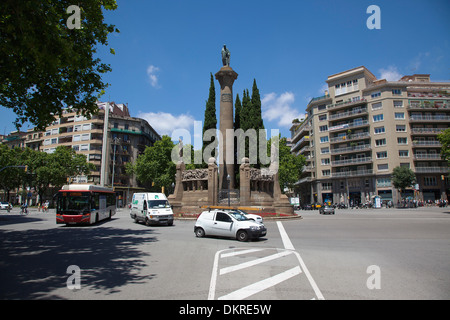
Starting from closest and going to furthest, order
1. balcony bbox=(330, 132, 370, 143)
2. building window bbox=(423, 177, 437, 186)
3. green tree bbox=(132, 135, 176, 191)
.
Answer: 1. building window bbox=(423, 177, 437, 186)
2. green tree bbox=(132, 135, 176, 191)
3. balcony bbox=(330, 132, 370, 143)

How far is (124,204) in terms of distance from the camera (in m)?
68.0

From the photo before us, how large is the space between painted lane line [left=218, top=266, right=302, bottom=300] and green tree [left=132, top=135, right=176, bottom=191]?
5062 centimetres

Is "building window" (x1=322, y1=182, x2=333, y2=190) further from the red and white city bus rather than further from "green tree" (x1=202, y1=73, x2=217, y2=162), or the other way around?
the red and white city bus

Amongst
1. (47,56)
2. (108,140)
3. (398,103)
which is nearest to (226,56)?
(47,56)

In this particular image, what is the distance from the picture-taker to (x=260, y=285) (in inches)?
237

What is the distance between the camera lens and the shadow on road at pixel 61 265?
5965 mm

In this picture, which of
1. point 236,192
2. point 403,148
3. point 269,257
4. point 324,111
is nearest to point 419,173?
point 403,148

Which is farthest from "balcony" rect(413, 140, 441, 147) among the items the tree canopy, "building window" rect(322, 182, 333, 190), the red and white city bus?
the red and white city bus

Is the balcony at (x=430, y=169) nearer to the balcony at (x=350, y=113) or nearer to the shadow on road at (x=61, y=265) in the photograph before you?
the balcony at (x=350, y=113)

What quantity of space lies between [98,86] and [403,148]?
194ft

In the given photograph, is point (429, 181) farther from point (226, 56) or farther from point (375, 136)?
point (226, 56)

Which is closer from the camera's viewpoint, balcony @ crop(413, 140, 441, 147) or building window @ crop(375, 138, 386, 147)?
balcony @ crop(413, 140, 441, 147)

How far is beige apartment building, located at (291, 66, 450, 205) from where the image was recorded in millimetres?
55375

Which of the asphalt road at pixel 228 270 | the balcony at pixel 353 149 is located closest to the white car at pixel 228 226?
the asphalt road at pixel 228 270
